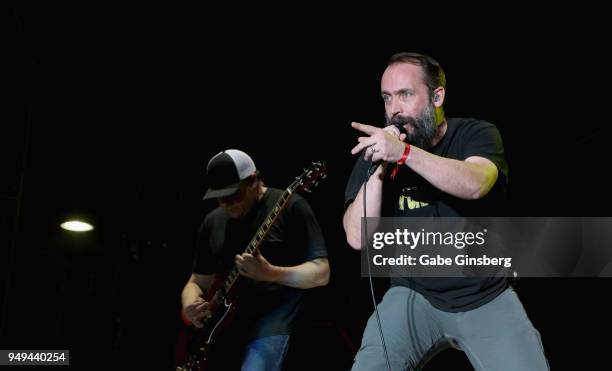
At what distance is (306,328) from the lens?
438 cm

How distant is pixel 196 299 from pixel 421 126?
69.7 inches

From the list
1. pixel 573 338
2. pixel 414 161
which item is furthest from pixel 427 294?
pixel 573 338

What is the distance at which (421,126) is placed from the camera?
2.15m

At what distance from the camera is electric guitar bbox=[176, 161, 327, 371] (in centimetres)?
311

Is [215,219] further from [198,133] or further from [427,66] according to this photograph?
[427,66]

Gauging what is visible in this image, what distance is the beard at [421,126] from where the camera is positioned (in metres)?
2.13

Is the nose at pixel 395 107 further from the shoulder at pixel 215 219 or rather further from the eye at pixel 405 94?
the shoulder at pixel 215 219

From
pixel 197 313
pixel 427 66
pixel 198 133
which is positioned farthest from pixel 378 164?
pixel 198 133

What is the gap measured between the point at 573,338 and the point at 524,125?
1.51m

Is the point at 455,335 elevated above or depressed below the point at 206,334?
below

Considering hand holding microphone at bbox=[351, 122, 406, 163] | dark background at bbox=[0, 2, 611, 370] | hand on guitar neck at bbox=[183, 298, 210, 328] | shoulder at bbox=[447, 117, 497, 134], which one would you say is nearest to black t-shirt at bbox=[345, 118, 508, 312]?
shoulder at bbox=[447, 117, 497, 134]

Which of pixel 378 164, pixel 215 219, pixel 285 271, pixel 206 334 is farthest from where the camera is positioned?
pixel 215 219

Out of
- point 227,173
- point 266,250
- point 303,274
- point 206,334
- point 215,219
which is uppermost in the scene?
point 227,173

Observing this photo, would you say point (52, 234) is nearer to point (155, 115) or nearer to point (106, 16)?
point (155, 115)
